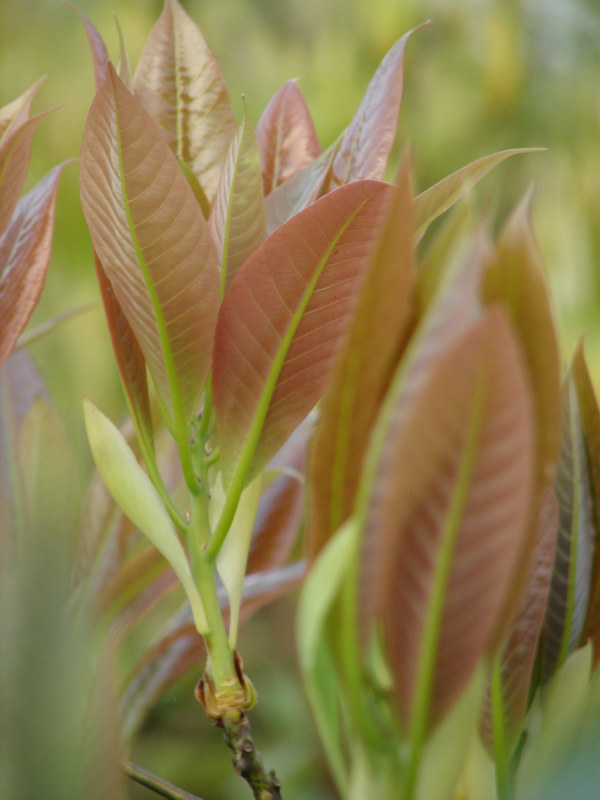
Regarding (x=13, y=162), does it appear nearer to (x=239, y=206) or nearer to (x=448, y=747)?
(x=239, y=206)

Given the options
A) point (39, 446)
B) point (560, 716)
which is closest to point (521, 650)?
point (560, 716)

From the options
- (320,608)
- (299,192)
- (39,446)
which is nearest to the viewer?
(320,608)

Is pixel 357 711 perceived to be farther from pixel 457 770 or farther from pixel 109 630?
pixel 109 630

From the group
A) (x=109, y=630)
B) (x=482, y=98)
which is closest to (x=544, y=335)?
(x=109, y=630)

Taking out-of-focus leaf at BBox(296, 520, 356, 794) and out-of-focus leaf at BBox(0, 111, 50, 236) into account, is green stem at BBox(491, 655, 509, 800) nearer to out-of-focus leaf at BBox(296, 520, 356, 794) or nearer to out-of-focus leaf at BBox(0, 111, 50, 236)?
out-of-focus leaf at BBox(296, 520, 356, 794)

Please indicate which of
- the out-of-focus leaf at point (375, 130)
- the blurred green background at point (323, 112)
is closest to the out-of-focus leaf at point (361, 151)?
the out-of-focus leaf at point (375, 130)
